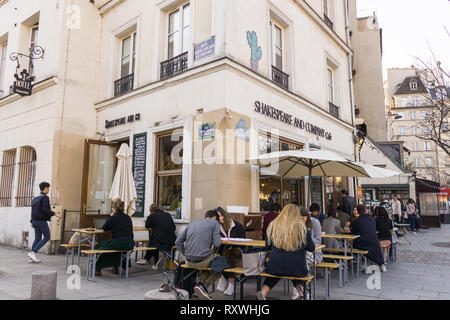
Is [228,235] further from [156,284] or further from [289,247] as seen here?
[289,247]

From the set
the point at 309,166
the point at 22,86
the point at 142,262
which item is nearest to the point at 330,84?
the point at 309,166

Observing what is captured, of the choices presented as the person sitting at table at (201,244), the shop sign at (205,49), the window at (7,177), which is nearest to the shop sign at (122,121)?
the shop sign at (205,49)

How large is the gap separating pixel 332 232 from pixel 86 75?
8659mm

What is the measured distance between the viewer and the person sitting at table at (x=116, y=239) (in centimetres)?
655

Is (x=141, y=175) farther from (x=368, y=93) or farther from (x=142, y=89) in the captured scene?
(x=368, y=93)

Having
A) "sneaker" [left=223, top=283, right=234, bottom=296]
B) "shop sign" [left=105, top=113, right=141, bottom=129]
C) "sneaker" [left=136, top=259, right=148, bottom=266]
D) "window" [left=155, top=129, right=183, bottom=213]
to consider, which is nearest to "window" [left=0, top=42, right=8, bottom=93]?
"shop sign" [left=105, top=113, right=141, bottom=129]

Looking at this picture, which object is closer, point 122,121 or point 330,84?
point 122,121

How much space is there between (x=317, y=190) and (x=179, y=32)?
22.2 ft

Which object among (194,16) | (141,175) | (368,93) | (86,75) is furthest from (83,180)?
(368,93)

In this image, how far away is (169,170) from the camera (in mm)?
8898

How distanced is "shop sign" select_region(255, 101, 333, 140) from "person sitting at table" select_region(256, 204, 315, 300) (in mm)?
4416

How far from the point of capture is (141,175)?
365 inches

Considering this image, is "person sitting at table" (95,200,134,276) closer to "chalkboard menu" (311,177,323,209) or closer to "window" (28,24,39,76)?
"chalkboard menu" (311,177,323,209)

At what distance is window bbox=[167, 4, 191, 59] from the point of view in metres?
9.14
